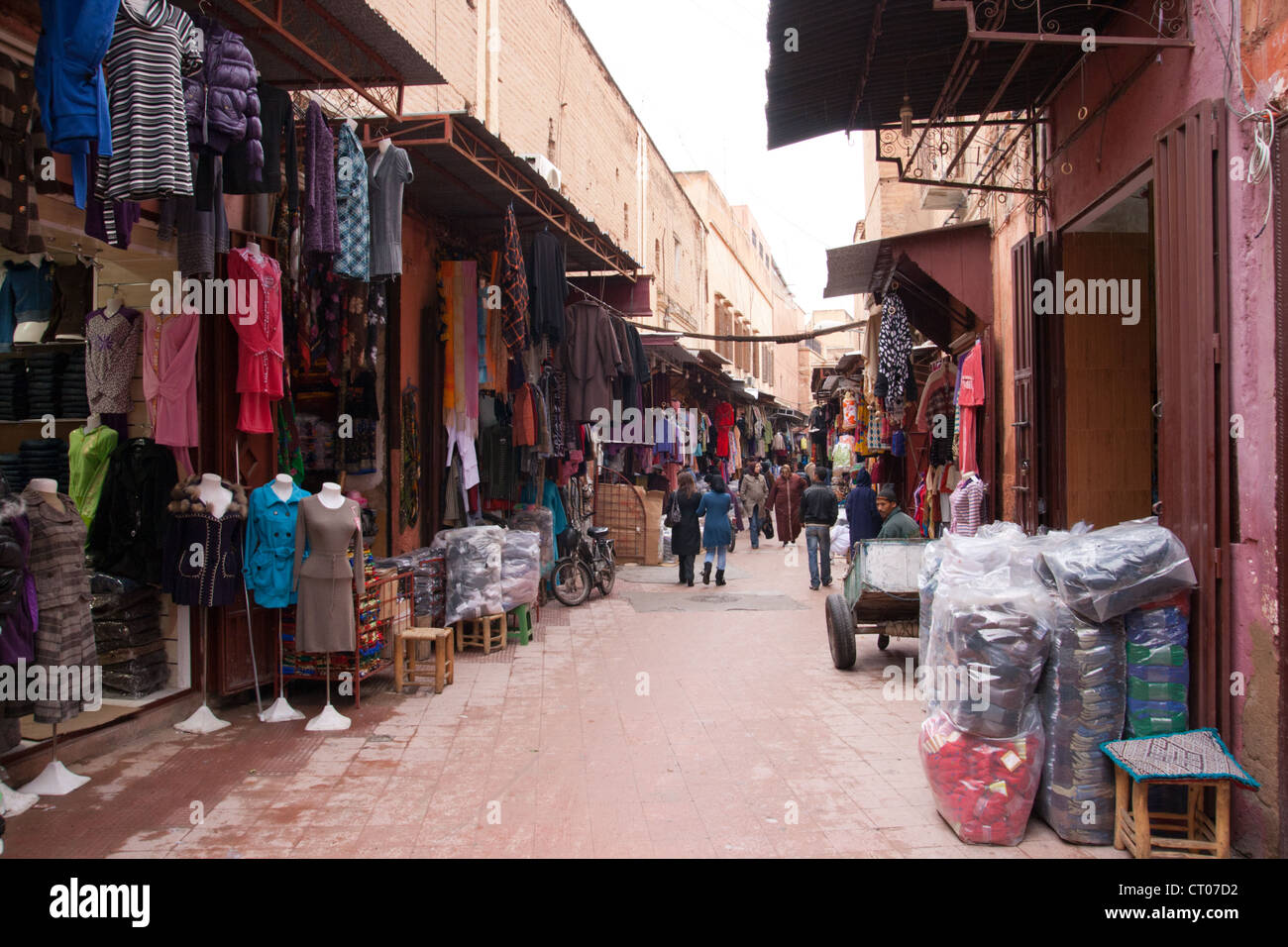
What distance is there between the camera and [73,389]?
694cm

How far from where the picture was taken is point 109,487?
20.7ft

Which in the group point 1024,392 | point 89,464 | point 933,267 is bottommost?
point 89,464

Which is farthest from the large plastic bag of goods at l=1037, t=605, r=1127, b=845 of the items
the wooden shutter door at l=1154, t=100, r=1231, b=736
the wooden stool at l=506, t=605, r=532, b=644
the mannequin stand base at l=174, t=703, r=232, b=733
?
the wooden stool at l=506, t=605, r=532, b=644

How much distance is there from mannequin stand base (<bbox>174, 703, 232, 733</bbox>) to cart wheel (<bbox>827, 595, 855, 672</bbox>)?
5179 mm

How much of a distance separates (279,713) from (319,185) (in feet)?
12.6

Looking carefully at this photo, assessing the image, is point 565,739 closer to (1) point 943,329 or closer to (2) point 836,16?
(2) point 836,16

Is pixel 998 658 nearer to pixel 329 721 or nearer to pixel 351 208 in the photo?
pixel 329 721

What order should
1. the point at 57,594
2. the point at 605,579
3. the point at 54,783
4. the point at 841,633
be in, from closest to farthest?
the point at 57,594 < the point at 54,783 < the point at 841,633 < the point at 605,579

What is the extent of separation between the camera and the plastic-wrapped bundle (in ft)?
14.2

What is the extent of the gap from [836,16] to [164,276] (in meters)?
5.05

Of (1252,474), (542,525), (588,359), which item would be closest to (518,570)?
(542,525)

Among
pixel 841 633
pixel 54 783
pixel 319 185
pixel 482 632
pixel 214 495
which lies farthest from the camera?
pixel 482 632

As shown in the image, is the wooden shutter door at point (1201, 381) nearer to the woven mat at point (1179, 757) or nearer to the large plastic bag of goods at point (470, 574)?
the woven mat at point (1179, 757)

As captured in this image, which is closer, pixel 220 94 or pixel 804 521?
pixel 220 94
